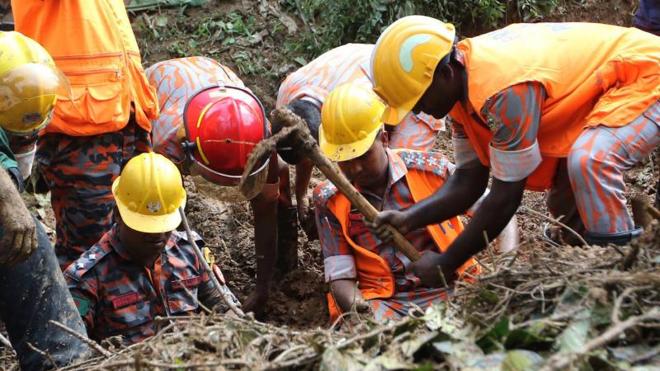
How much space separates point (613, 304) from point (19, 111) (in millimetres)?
2227

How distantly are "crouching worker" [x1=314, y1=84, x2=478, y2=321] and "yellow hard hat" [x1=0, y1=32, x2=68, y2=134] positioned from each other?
1257mm

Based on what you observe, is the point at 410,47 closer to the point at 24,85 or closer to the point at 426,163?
the point at 426,163

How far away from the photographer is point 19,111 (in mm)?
3287

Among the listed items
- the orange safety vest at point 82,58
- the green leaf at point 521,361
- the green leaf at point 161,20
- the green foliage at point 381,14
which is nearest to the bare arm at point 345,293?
the orange safety vest at point 82,58

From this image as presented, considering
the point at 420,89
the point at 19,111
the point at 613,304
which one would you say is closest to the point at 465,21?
the point at 420,89

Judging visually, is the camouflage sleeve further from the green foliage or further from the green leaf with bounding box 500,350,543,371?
→ the green foliage

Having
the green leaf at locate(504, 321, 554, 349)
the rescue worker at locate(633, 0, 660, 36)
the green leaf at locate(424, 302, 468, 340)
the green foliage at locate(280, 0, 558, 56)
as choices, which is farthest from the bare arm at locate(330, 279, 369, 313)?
the green foliage at locate(280, 0, 558, 56)

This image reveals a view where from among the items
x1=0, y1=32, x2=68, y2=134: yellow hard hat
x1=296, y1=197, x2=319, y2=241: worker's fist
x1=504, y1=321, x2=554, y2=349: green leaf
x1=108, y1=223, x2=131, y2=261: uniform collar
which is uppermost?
x1=504, y1=321, x2=554, y2=349: green leaf

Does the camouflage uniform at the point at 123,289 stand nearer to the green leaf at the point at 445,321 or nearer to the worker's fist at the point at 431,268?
the worker's fist at the point at 431,268

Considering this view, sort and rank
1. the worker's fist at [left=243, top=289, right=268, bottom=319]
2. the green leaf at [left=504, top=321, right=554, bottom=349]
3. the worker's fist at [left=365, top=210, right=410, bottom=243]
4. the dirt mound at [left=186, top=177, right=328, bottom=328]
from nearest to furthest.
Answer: the green leaf at [left=504, top=321, right=554, bottom=349]
the worker's fist at [left=365, top=210, right=410, bottom=243]
the worker's fist at [left=243, top=289, right=268, bottom=319]
the dirt mound at [left=186, top=177, right=328, bottom=328]

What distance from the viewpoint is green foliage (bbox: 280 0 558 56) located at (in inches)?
263

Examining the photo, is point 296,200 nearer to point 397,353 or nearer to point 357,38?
point 357,38

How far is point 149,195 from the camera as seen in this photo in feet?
12.6

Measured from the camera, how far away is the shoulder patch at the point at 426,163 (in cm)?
413
